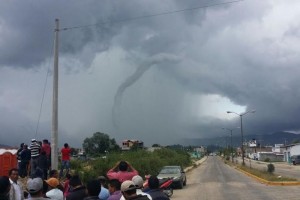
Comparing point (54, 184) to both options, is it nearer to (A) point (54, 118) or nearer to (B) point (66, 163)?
(A) point (54, 118)

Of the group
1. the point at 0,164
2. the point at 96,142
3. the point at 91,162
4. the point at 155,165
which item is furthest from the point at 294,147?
the point at 0,164

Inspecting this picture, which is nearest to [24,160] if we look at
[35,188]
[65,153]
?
[65,153]

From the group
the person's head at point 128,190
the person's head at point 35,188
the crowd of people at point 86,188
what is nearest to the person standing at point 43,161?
the crowd of people at point 86,188

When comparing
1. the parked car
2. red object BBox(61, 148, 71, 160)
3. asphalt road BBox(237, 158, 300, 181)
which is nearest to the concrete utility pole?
red object BBox(61, 148, 71, 160)

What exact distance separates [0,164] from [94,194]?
1299 centimetres

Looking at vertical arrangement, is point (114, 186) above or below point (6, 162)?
below


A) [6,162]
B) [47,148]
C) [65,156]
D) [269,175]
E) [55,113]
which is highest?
[55,113]

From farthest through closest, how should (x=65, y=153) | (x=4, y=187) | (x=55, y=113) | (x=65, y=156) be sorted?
1. (x=65, y=156)
2. (x=65, y=153)
3. (x=55, y=113)
4. (x=4, y=187)

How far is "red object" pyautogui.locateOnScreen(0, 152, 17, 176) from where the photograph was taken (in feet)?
60.6

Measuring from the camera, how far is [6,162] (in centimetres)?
1895

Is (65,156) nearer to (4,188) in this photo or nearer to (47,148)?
(47,148)

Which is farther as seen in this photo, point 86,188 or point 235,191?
point 235,191

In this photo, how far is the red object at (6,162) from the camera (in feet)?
60.6

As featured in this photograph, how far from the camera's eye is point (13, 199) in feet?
24.0
